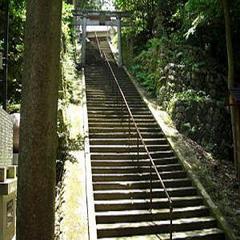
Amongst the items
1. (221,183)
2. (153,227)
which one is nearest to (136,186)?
(153,227)

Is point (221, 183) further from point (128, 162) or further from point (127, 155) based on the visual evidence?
point (127, 155)

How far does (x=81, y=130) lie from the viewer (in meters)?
13.6

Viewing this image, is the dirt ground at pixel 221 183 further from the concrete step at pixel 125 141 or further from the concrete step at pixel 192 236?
the concrete step at pixel 125 141

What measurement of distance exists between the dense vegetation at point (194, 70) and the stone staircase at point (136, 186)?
3.96 feet

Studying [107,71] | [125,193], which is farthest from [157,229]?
[107,71]

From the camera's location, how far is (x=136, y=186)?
11.1 m

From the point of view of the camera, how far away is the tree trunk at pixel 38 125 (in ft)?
13.9

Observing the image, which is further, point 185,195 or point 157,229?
point 185,195

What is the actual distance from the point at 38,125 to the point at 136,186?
23.5 feet

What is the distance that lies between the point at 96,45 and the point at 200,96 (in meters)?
14.1

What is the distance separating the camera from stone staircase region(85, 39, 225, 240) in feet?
31.5

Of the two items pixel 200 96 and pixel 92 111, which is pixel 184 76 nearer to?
pixel 200 96

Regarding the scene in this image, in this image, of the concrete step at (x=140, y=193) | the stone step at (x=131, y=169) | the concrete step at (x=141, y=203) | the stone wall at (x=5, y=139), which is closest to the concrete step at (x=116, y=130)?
the stone step at (x=131, y=169)

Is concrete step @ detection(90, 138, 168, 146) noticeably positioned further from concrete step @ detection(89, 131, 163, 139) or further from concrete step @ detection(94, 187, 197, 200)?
concrete step @ detection(94, 187, 197, 200)
